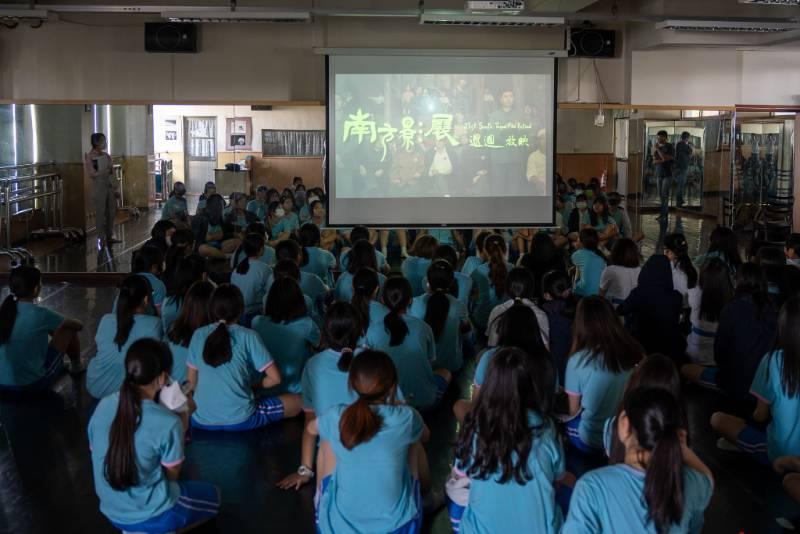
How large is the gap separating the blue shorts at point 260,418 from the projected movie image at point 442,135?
4.33 metres

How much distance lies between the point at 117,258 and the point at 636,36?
22.0 feet

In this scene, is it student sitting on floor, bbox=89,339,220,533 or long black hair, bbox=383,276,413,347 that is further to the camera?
long black hair, bbox=383,276,413,347

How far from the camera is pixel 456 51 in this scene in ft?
30.4

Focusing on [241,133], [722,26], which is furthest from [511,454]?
[241,133]

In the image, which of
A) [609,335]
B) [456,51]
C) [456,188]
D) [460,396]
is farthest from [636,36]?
[609,335]

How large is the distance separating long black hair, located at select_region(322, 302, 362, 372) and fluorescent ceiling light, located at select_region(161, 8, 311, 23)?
5508 mm

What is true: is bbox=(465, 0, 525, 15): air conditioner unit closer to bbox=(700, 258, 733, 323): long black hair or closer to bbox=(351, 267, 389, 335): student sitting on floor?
bbox=(700, 258, 733, 323): long black hair

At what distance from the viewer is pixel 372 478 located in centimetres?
311

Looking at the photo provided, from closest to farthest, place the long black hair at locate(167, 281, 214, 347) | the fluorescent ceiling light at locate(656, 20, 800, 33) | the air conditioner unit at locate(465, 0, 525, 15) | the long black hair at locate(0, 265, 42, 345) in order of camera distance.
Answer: the long black hair at locate(167, 281, 214, 347) → the long black hair at locate(0, 265, 42, 345) → the air conditioner unit at locate(465, 0, 525, 15) → the fluorescent ceiling light at locate(656, 20, 800, 33)

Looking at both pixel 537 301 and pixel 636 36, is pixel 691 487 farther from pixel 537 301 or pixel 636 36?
pixel 636 36

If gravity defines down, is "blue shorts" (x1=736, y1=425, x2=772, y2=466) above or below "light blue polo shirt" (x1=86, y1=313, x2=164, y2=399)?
below

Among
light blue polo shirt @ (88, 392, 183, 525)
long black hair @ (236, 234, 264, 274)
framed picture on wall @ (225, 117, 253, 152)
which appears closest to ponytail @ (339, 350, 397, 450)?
light blue polo shirt @ (88, 392, 183, 525)

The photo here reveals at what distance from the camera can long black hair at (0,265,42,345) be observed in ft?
17.5

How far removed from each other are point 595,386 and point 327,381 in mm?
1272
